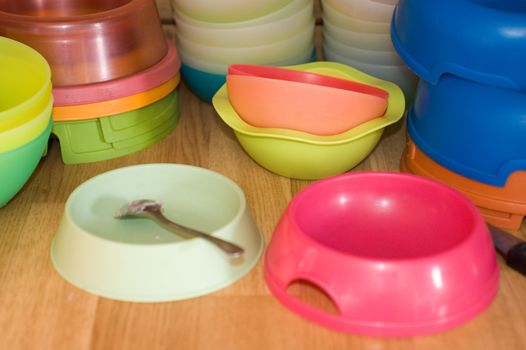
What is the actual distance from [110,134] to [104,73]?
0.27 feet

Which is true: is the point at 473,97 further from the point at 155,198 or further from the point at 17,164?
the point at 17,164

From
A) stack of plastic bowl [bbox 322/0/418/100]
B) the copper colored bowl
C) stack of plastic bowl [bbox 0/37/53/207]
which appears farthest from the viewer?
stack of plastic bowl [bbox 322/0/418/100]

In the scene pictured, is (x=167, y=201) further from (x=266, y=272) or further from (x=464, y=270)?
(x=464, y=270)

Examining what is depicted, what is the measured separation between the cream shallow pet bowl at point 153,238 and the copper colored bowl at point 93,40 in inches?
6.1

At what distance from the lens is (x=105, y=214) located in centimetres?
91

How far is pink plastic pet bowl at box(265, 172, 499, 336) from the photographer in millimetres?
729

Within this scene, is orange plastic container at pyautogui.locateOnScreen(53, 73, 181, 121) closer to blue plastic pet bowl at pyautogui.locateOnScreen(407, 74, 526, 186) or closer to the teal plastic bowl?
the teal plastic bowl

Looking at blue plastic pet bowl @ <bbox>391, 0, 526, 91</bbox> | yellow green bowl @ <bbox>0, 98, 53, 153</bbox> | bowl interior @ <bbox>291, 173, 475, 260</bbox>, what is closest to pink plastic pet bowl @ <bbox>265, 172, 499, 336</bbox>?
bowl interior @ <bbox>291, 173, 475, 260</bbox>

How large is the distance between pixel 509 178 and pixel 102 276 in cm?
45

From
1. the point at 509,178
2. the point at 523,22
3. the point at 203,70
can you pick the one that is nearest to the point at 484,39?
the point at 523,22

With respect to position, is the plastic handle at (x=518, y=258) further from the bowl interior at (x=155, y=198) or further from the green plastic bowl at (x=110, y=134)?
the green plastic bowl at (x=110, y=134)

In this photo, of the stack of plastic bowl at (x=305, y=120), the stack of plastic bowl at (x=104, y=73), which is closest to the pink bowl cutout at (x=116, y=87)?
the stack of plastic bowl at (x=104, y=73)

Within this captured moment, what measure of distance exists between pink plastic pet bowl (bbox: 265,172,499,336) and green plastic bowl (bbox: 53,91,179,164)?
314 mm

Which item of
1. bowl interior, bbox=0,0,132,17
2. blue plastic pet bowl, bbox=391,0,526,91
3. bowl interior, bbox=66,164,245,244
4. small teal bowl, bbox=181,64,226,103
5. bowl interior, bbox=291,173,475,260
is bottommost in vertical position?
small teal bowl, bbox=181,64,226,103
